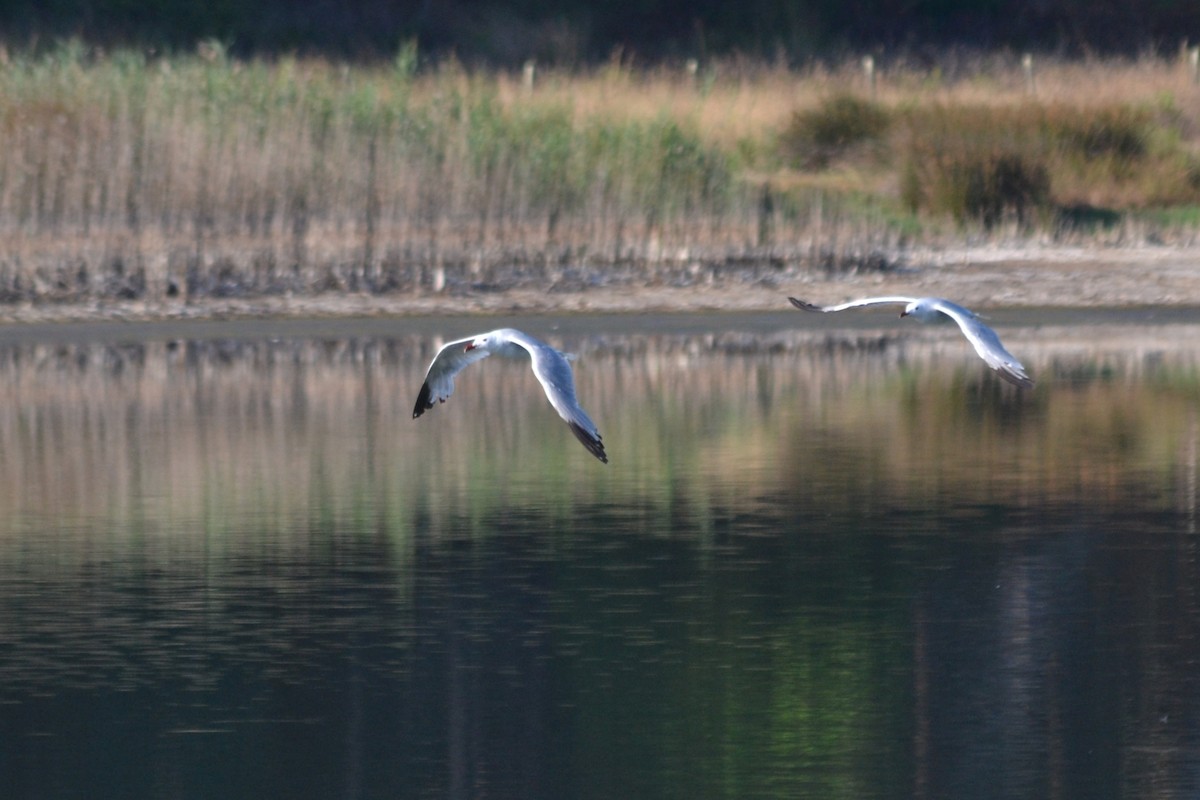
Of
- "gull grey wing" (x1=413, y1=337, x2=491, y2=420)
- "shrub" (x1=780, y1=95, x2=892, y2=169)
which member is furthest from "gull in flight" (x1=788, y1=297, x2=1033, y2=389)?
"shrub" (x1=780, y1=95, x2=892, y2=169)

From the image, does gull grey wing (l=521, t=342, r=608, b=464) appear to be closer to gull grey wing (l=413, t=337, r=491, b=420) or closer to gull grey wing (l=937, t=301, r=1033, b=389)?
gull grey wing (l=413, t=337, r=491, b=420)

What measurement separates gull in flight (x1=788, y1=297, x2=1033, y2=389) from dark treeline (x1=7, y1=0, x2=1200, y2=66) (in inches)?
1118

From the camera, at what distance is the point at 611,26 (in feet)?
152

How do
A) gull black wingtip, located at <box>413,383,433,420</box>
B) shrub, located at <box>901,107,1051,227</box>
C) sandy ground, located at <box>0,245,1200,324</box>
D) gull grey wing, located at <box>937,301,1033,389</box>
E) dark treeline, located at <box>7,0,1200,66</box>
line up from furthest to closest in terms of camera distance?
1. dark treeline, located at <box>7,0,1200,66</box>
2. shrub, located at <box>901,107,1051,227</box>
3. sandy ground, located at <box>0,245,1200,324</box>
4. gull grey wing, located at <box>937,301,1033,389</box>
5. gull black wingtip, located at <box>413,383,433,420</box>

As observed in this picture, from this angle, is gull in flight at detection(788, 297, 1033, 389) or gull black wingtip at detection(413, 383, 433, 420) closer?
gull black wingtip at detection(413, 383, 433, 420)

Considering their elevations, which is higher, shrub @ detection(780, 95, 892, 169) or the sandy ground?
shrub @ detection(780, 95, 892, 169)

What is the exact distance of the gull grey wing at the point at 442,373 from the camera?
10.6m

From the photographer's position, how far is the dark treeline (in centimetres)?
4228

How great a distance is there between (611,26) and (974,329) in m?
35.6

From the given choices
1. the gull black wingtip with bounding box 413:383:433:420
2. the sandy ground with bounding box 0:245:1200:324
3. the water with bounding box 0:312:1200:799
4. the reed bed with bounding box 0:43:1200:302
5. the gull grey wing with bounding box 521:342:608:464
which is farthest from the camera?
the reed bed with bounding box 0:43:1200:302

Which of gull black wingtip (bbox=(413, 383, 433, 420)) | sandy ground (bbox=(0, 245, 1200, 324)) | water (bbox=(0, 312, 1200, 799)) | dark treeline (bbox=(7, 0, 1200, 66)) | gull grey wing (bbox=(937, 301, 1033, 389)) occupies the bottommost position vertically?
water (bbox=(0, 312, 1200, 799))

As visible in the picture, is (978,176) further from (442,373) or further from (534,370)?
(534,370)

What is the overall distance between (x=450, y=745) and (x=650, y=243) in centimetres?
1517

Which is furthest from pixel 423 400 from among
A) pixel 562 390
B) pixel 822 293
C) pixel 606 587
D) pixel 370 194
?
pixel 370 194
